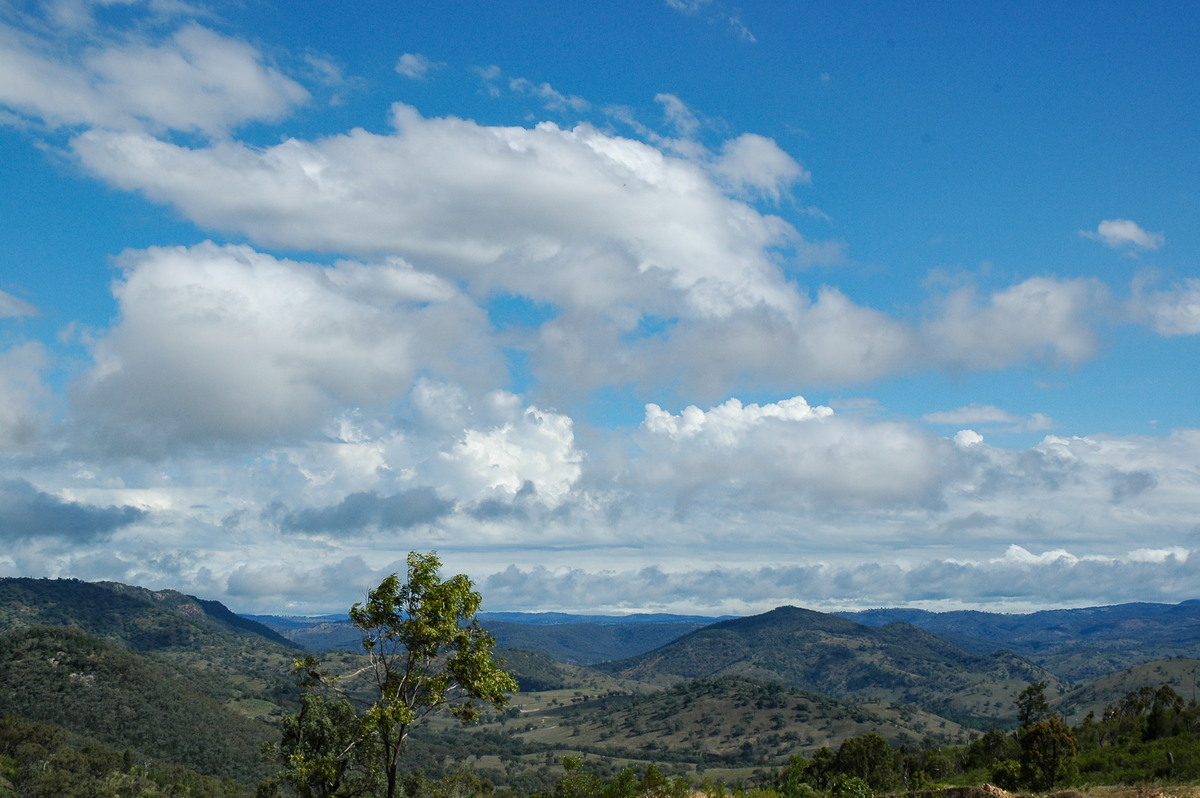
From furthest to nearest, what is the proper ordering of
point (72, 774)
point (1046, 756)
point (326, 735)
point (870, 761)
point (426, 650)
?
point (72, 774), point (870, 761), point (1046, 756), point (326, 735), point (426, 650)

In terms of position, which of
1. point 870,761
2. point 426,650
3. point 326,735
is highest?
point 426,650

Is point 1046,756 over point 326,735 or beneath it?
beneath

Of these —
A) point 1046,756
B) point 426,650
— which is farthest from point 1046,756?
point 426,650

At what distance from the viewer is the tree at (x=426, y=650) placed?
27.8 meters

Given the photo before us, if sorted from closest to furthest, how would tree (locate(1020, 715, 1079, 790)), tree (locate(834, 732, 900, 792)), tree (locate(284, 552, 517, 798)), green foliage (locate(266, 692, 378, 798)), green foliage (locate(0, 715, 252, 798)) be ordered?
tree (locate(284, 552, 517, 798))
green foliage (locate(266, 692, 378, 798))
tree (locate(1020, 715, 1079, 790))
tree (locate(834, 732, 900, 792))
green foliage (locate(0, 715, 252, 798))

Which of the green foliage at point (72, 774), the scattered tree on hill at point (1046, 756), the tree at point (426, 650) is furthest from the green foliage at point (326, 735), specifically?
the green foliage at point (72, 774)

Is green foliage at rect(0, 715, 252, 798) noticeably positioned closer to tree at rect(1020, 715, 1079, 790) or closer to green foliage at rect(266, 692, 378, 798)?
green foliage at rect(266, 692, 378, 798)

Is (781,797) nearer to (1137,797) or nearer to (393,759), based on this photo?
(1137,797)

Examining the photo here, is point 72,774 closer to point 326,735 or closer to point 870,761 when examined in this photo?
point 326,735

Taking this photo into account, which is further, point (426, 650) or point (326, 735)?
point (326, 735)

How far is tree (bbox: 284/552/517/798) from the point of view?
27.8m

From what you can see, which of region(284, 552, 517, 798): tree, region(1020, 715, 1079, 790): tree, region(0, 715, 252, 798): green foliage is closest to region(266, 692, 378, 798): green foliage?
region(284, 552, 517, 798): tree

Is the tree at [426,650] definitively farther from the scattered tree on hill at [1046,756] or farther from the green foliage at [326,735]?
the scattered tree on hill at [1046,756]

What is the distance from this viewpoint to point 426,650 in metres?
28.2
